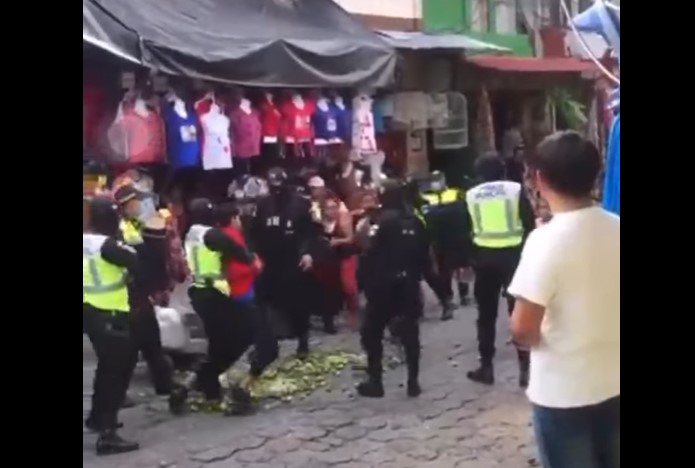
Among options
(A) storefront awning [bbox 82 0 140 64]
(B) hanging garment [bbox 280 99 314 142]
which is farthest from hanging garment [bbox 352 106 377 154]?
(A) storefront awning [bbox 82 0 140 64]

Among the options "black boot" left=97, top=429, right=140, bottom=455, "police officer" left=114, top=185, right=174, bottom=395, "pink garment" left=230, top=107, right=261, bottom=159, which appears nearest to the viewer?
"black boot" left=97, top=429, right=140, bottom=455

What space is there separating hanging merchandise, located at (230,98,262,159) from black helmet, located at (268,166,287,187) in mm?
138

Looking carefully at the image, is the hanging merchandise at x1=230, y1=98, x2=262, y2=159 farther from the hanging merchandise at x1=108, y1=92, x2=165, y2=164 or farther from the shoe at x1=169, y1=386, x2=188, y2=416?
the shoe at x1=169, y1=386, x2=188, y2=416

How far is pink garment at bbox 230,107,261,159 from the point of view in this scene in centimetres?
545

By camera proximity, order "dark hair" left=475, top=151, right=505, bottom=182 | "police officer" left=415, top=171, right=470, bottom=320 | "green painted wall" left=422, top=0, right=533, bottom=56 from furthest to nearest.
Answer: "green painted wall" left=422, top=0, right=533, bottom=56 < "police officer" left=415, top=171, right=470, bottom=320 < "dark hair" left=475, top=151, right=505, bottom=182

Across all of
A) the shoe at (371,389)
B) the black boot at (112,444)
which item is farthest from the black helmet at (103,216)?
the shoe at (371,389)

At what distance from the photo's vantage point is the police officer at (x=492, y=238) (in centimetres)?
508

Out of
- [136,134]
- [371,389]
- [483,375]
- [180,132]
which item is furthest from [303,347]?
[136,134]

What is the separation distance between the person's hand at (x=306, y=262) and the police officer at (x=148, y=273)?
0.96 meters

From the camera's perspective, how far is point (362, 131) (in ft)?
18.9

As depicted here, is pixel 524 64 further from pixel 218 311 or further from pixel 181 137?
pixel 218 311

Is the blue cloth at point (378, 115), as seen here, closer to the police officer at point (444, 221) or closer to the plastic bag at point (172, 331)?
the police officer at point (444, 221)
